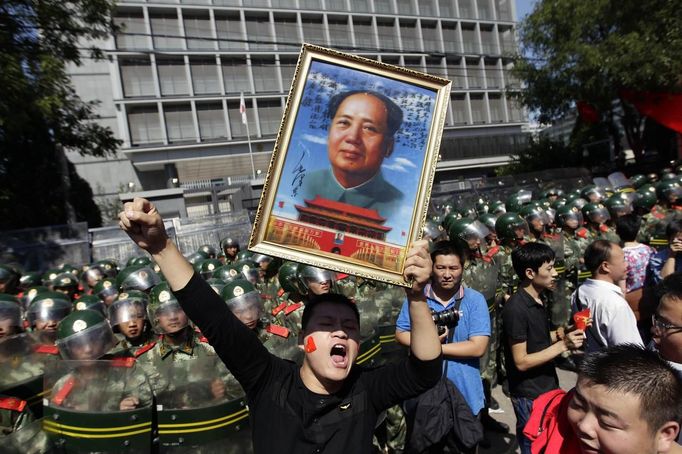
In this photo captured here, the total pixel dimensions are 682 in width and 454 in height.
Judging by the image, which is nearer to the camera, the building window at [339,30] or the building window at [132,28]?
the building window at [132,28]

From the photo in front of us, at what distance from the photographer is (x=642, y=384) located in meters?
1.56

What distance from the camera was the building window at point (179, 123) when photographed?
130ft

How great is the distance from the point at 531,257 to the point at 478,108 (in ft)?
168

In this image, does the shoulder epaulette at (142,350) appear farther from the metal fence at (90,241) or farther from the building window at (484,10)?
the building window at (484,10)

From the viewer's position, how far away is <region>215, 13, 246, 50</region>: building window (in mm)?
41219

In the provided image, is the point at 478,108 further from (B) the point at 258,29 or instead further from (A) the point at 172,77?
(A) the point at 172,77

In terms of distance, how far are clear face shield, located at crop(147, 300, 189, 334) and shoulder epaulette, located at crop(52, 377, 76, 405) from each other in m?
1.43

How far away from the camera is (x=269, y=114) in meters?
42.3

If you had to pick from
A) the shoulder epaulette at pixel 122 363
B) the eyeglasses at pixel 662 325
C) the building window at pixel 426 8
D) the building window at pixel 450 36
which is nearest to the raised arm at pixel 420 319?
the eyeglasses at pixel 662 325

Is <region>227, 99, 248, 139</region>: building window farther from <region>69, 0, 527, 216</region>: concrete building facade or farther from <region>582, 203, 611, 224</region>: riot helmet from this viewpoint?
<region>582, 203, 611, 224</region>: riot helmet

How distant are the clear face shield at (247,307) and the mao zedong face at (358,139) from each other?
2854 mm

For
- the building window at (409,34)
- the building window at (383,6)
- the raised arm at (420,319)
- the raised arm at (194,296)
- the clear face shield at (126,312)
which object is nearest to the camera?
the raised arm at (194,296)

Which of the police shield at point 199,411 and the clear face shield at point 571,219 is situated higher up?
the clear face shield at point 571,219

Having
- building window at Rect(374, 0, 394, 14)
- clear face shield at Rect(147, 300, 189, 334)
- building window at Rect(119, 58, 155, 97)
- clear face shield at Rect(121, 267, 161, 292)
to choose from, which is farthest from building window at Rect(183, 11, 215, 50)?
clear face shield at Rect(147, 300, 189, 334)
